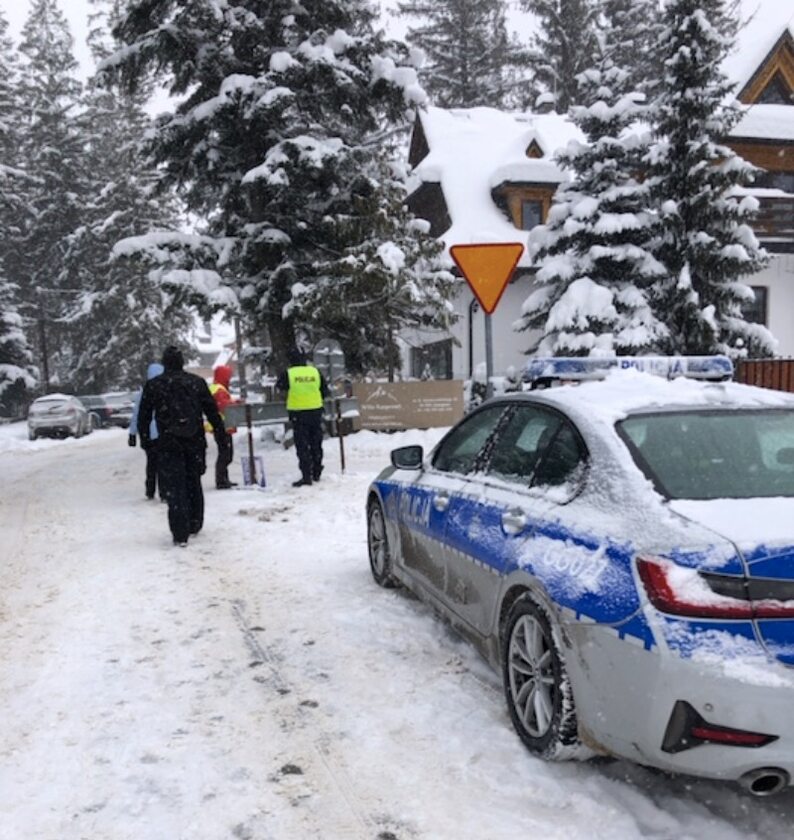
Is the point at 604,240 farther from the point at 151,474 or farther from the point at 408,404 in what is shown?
the point at 151,474

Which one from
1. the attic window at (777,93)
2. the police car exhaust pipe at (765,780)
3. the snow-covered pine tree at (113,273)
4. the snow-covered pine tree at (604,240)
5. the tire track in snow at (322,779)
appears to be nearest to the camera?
the police car exhaust pipe at (765,780)

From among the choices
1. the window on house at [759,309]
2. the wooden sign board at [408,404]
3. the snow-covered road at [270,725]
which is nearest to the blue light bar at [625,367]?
the snow-covered road at [270,725]

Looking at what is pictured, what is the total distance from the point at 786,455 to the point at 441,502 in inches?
74.2

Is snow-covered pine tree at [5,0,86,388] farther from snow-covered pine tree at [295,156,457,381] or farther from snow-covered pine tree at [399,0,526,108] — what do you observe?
snow-covered pine tree at [295,156,457,381]

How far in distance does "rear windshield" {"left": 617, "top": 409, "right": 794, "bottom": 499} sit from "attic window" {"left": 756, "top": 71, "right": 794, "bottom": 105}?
27.9m

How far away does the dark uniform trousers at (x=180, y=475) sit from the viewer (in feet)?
24.7

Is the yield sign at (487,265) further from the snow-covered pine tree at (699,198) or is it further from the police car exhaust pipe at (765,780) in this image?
the snow-covered pine tree at (699,198)

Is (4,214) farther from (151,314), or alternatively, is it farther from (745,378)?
(745,378)

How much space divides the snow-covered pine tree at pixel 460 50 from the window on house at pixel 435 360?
20.9 m

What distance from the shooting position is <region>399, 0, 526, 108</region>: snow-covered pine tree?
143 ft

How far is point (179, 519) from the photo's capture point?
7.65m

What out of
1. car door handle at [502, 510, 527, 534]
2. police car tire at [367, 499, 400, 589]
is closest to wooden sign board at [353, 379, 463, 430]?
police car tire at [367, 499, 400, 589]

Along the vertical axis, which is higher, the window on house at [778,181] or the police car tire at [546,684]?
the window on house at [778,181]

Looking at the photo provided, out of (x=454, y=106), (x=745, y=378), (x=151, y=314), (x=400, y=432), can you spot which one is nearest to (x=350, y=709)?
(x=400, y=432)
